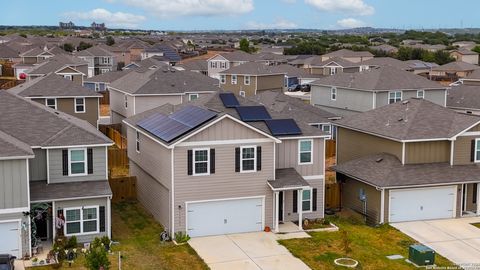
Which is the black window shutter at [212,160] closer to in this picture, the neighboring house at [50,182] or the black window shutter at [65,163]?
the neighboring house at [50,182]

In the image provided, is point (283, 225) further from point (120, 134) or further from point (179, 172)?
point (120, 134)

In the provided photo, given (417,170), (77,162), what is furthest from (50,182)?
(417,170)

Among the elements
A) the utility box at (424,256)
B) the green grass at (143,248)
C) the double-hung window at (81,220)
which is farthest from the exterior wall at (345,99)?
the double-hung window at (81,220)

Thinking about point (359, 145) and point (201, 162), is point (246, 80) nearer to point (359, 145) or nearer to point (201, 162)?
point (359, 145)

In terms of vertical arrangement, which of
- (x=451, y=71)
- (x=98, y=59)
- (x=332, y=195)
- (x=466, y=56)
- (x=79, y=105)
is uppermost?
(x=466, y=56)

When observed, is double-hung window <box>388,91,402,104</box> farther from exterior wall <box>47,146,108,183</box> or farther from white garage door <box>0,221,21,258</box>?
white garage door <box>0,221,21,258</box>
